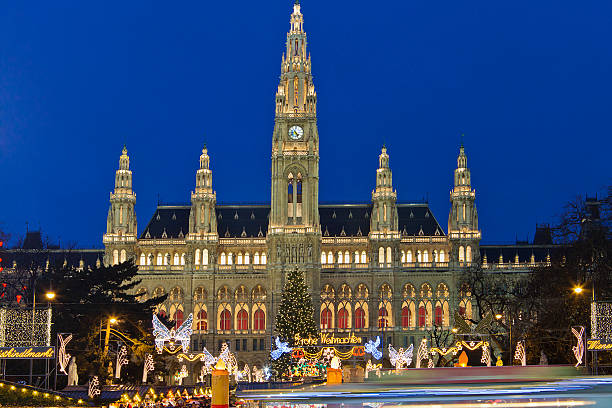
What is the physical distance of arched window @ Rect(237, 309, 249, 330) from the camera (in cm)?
13525

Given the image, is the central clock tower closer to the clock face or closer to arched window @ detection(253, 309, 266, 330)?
the clock face

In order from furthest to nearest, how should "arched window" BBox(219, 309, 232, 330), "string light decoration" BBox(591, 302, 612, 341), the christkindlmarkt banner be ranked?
"arched window" BBox(219, 309, 232, 330), "string light decoration" BBox(591, 302, 612, 341), the christkindlmarkt banner

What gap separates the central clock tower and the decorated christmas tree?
31.5 ft

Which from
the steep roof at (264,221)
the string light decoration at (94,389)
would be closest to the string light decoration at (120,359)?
the string light decoration at (94,389)

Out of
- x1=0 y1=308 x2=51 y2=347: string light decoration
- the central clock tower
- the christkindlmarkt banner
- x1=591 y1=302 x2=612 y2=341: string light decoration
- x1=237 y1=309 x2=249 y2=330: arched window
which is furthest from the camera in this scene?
x1=237 y1=309 x2=249 y2=330: arched window

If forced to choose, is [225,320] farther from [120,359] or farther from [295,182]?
[120,359]

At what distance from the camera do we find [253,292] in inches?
5349

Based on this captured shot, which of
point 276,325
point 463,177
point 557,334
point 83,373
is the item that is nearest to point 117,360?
point 83,373

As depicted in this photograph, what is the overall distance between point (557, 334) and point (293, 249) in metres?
62.7

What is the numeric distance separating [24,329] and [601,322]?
3029 cm

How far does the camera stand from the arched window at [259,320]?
135 m

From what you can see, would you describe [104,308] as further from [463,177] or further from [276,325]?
[463,177]

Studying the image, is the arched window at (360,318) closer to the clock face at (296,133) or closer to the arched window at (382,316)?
the arched window at (382,316)

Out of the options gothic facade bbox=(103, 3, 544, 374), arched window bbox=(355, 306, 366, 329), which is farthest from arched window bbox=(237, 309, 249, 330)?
arched window bbox=(355, 306, 366, 329)
